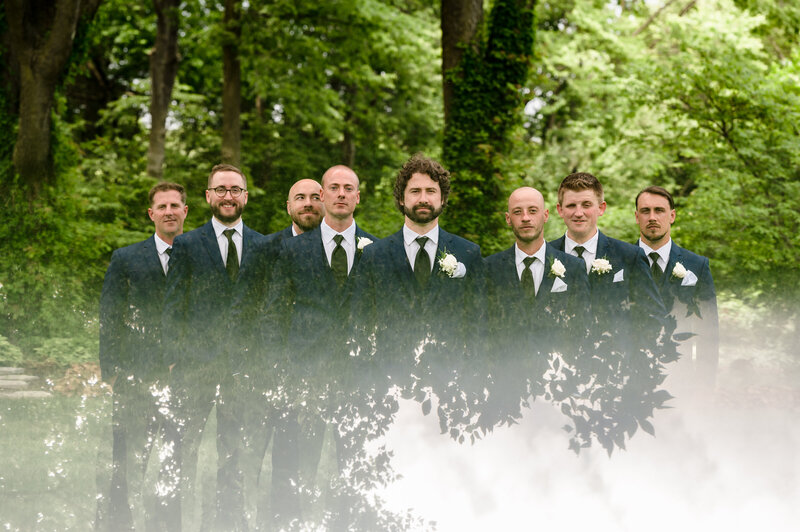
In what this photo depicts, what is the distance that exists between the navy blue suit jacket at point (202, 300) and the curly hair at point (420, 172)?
1.00m

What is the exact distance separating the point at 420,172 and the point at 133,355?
7.36ft

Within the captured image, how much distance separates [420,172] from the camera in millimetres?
4551

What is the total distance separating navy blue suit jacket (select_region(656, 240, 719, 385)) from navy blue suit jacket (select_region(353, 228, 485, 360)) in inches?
56.1

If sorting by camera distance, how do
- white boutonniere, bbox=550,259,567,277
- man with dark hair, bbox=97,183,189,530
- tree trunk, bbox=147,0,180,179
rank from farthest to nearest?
tree trunk, bbox=147,0,180,179 < man with dark hair, bbox=97,183,189,530 < white boutonniere, bbox=550,259,567,277

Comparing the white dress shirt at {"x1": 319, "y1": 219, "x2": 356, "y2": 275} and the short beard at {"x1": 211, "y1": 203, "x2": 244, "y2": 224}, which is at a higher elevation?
the short beard at {"x1": 211, "y1": 203, "x2": 244, "y2": 224}

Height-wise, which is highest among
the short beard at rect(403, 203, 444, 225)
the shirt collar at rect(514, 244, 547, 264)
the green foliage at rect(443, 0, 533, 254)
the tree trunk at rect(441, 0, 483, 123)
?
the tree trunk at rect(441, 0, 483, 123)

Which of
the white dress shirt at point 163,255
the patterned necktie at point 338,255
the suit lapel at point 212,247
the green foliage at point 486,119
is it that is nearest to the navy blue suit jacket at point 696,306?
the patterned necktie at point 338,255

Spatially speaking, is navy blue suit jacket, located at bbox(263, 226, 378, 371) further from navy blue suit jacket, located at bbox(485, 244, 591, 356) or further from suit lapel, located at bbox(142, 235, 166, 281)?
navy blue suit jacket, located at bbox(485, 244, 591, 356)

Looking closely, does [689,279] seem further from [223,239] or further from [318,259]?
[223,239]

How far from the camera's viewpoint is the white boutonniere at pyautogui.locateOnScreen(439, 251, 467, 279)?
4605 mm

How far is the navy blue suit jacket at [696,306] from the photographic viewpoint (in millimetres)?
5324

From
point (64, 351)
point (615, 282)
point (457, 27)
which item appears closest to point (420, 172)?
point (615, 282)

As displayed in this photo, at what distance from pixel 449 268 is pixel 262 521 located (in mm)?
2066

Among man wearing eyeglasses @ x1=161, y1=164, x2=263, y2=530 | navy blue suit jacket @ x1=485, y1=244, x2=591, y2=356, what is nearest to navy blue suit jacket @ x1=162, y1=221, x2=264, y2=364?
man wearing eyeglasses @ x1=161, y1=164, x2=263, y2=530
